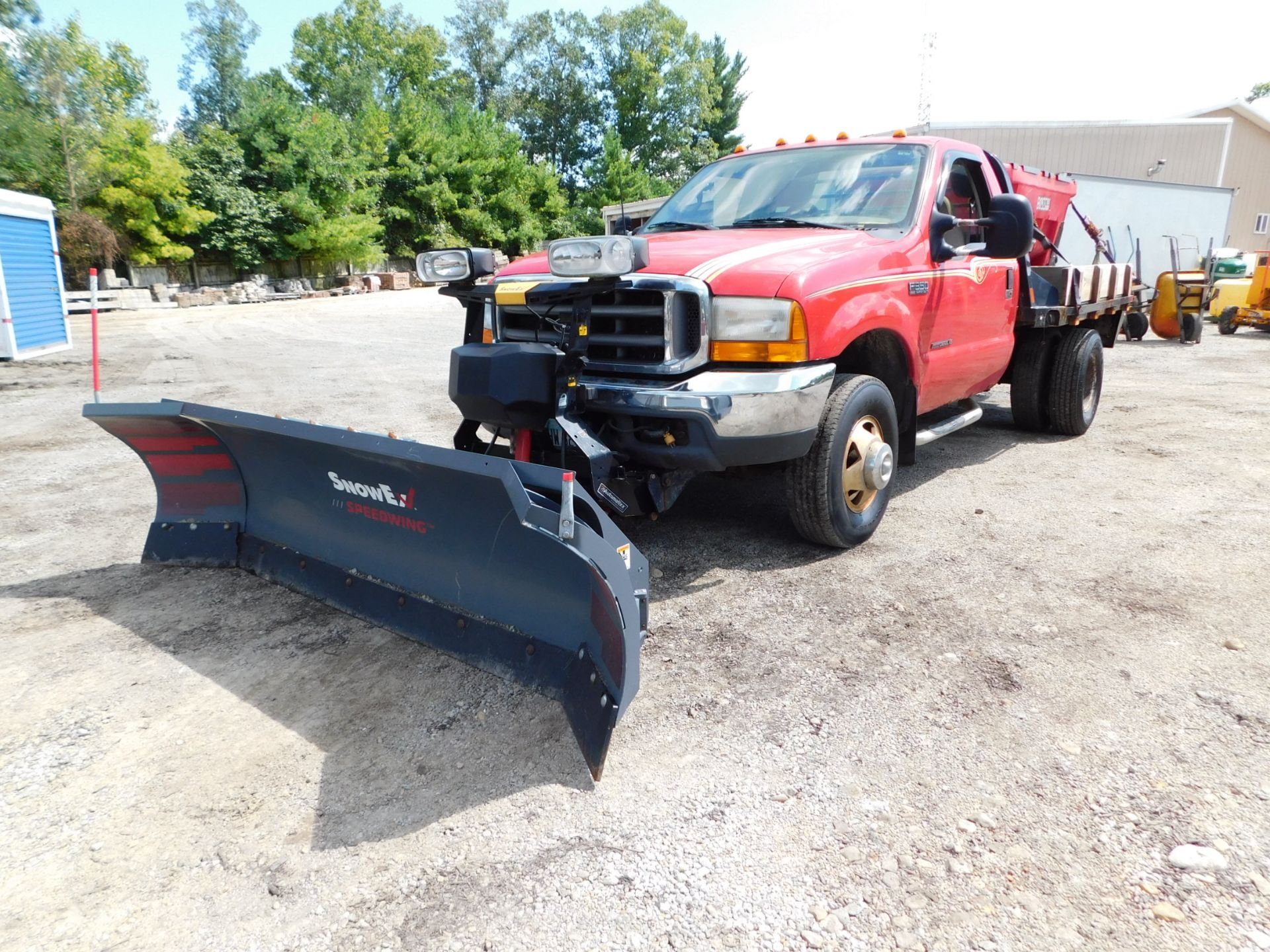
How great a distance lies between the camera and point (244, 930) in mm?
1995

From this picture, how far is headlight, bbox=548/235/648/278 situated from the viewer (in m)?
3.15

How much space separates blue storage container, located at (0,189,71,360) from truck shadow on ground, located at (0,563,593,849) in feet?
41.2

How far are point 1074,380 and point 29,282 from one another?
16.4 metres

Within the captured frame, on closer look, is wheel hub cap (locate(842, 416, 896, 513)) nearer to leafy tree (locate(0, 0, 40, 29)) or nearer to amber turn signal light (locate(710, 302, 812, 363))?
amber turn signal light (locate(710, 302, 812, 363))

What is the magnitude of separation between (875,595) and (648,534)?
4.53 ft

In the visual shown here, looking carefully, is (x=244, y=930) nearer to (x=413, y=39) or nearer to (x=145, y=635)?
(x=145, y=635)

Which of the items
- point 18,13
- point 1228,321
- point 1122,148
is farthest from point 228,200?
point 1122,148

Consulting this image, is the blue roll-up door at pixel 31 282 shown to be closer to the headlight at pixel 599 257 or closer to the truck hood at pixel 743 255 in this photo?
the truck hood at pixel 743 255

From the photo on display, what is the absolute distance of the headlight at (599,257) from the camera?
315cm

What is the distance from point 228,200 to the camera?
31.4 metres

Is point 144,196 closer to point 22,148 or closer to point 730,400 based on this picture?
point 22,148

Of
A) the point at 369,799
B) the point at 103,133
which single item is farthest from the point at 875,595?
the point at 103,133

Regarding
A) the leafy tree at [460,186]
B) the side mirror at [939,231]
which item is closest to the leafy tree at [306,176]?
the leafy tree at [460,186]

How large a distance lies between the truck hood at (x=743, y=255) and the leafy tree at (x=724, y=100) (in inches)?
2326
